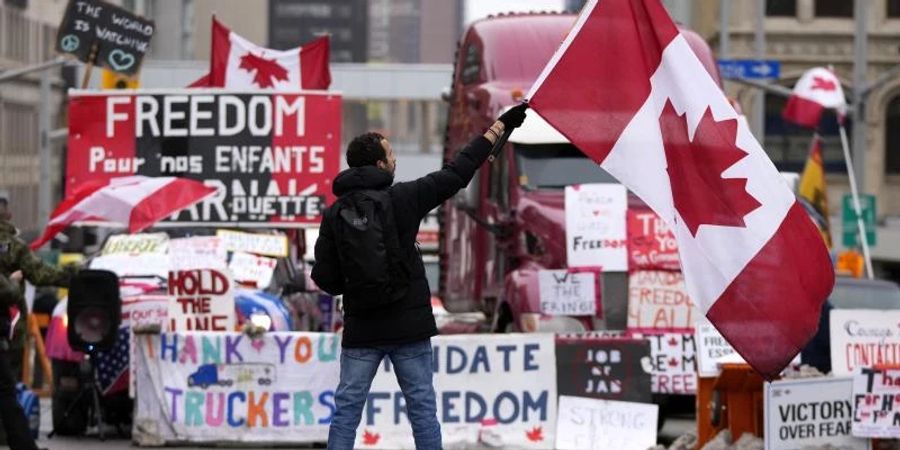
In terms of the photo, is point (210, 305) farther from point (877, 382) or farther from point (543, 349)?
point (877, 382)

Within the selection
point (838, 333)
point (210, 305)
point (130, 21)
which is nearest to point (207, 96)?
point (210, 305)

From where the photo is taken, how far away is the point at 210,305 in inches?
571

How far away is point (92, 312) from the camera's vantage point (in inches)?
552

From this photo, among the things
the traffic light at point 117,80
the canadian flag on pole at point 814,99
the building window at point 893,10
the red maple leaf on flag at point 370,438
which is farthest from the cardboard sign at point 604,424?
the building window at point 893,10

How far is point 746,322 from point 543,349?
5.49 meters

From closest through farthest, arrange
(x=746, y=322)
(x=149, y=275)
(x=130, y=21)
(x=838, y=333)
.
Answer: (x=746, y=322) → (x=838, y=333) → (x=149, y=275) → (x=130, y=21)

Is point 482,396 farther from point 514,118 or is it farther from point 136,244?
point 514,118

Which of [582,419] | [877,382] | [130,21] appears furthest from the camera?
[130,21]

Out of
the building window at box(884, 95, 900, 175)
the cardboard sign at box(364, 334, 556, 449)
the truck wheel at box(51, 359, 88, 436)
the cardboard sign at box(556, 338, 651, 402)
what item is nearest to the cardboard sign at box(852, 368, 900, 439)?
the cardboard sign at box(556, 338, 651, 402)

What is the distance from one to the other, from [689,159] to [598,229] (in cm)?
741

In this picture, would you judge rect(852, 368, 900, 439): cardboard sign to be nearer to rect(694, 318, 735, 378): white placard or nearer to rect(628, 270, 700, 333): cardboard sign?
rect(694, 318, 735, 378): white placard

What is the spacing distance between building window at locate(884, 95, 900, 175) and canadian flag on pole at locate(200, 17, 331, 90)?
34703 mm

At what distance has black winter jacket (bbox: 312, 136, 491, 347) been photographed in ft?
27.7

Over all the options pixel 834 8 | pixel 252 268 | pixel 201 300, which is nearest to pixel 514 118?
pixel 201 300
